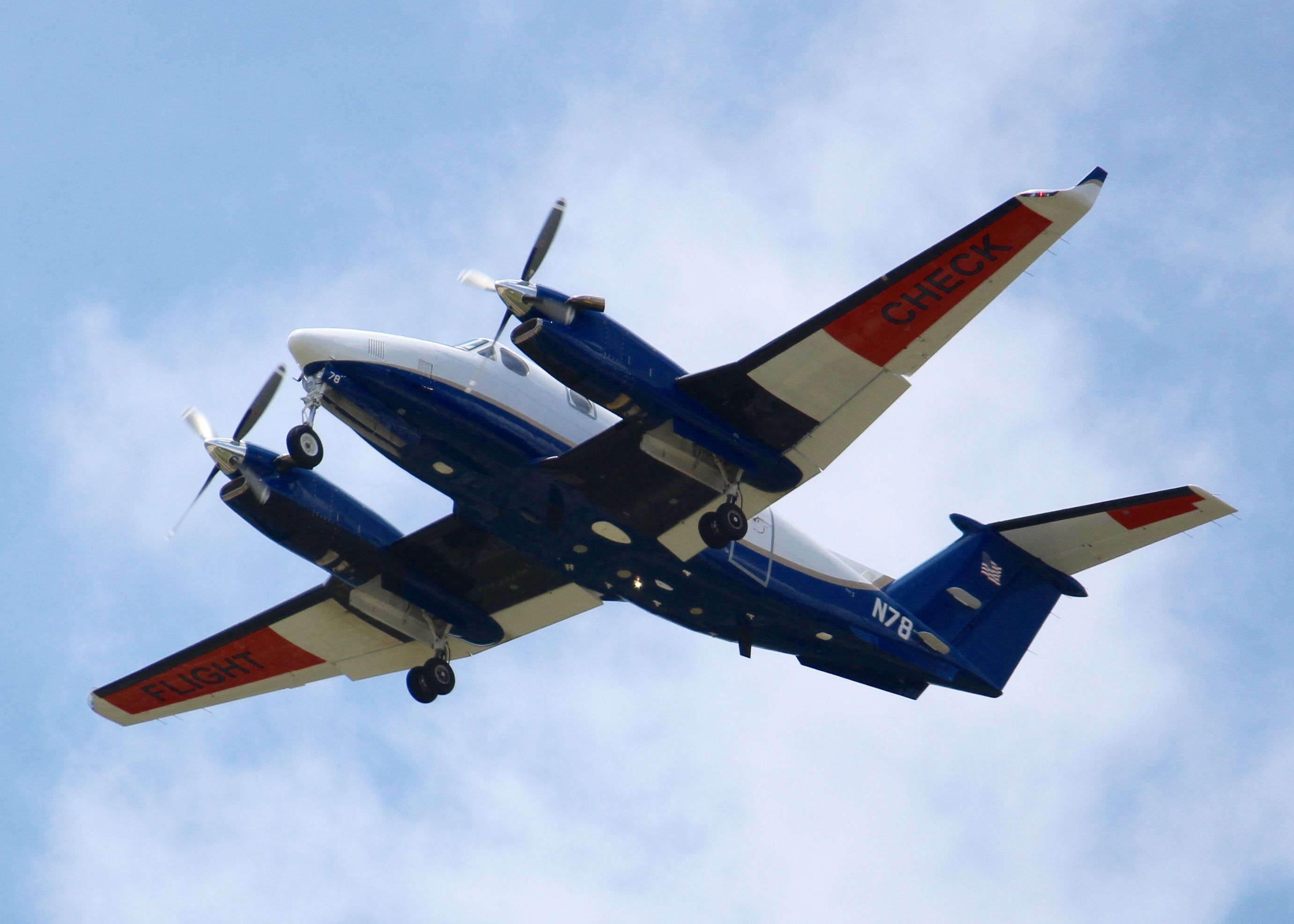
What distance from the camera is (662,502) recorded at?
1781cm

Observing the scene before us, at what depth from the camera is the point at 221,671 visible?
72.0 feet

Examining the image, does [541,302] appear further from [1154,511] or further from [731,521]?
[1154,511]

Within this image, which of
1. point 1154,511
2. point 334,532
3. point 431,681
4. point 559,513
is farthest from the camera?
point 431,681

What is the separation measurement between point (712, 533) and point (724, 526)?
0.21m

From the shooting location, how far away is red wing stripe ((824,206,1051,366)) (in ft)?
49.8

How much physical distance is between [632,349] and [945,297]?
366cm

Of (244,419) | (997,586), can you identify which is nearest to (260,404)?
(244,419)

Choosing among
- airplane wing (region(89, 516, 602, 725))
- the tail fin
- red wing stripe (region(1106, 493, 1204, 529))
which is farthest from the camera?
the tail fin

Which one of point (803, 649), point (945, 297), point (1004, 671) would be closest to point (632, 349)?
point (945, 297)

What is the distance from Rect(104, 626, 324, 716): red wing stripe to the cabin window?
21.9 ft

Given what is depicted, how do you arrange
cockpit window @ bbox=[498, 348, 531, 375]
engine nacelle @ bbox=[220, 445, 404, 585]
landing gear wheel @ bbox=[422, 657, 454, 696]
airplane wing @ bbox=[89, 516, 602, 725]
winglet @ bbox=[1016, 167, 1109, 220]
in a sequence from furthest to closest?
landing gear wheel @ bbox=[422, 657, 454, 696] → airplane wing @ bbox=[89, 516, 602, 725] → engine nacelle @ bbox=[220, 445, 404, 585] → cockpit window @ bbox=[498, 348, 531, 375] → winglet @ bbox=[1016, 167, 1109, 220]

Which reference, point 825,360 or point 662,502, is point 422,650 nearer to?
point 662,502

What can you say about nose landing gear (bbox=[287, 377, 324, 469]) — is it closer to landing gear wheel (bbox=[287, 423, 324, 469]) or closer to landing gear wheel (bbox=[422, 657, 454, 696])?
landing gear wheel (bbox=[287, 423, 324, 469])

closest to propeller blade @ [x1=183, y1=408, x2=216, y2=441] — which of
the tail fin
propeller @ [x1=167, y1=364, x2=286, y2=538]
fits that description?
propeller @ [x1=167, y1=364, x2=286, y2=538]
